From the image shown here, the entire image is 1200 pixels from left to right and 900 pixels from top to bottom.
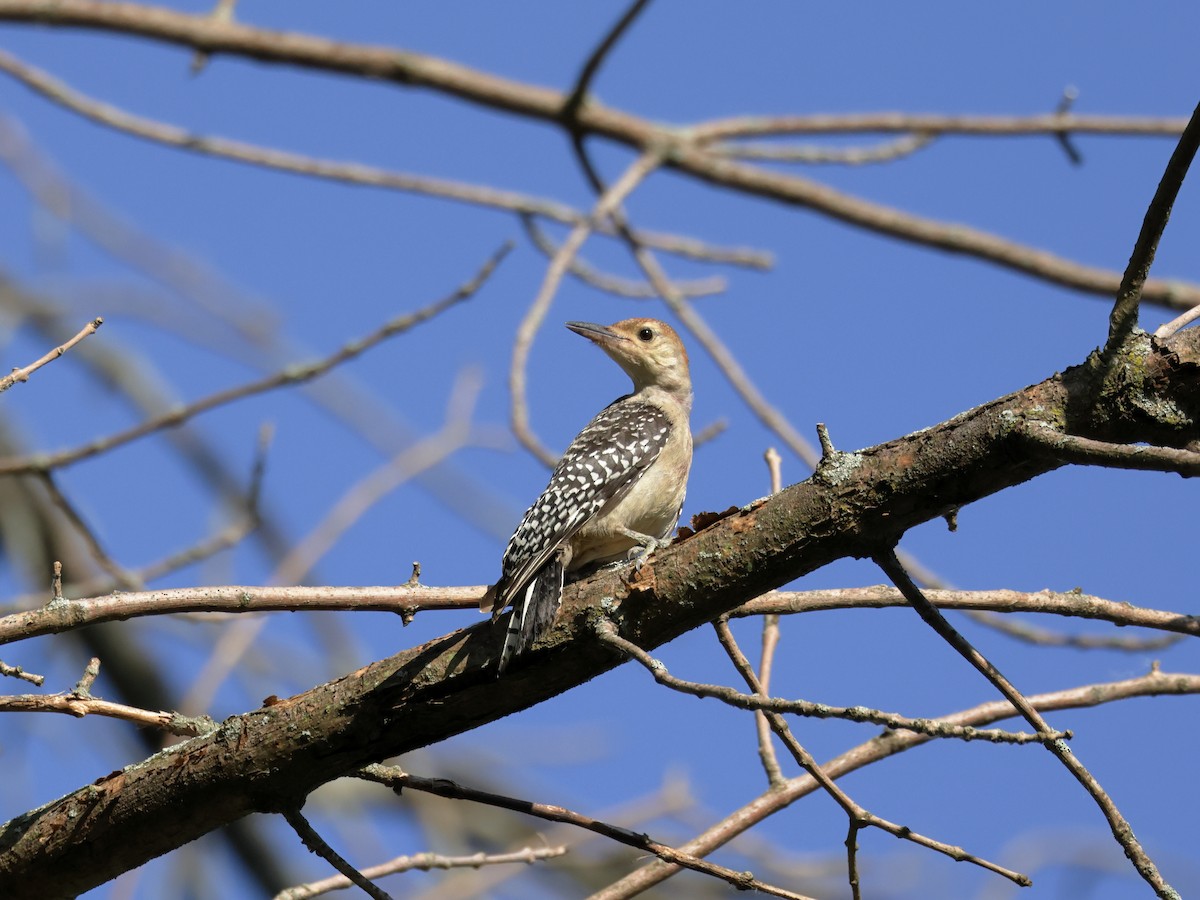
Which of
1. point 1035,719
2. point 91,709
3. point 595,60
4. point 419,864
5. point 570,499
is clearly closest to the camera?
point 1035,719

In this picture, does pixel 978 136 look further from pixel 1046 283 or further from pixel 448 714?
pixel 448 714

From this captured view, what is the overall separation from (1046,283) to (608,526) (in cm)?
249

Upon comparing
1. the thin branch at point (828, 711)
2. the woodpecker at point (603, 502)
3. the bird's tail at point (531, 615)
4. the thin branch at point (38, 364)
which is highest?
the woodpecker at point (603, 502)

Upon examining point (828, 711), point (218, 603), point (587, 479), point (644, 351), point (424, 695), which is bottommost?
point (828, 711)

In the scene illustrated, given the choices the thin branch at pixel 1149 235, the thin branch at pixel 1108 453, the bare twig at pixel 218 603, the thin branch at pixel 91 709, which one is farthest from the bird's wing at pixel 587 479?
the thin branch at pixel 1149 235

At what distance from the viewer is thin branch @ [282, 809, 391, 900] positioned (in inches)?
117

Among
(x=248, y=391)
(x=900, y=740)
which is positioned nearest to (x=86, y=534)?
(x=248, y=391)

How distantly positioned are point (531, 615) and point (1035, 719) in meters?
1.29

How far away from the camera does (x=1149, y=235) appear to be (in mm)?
2508

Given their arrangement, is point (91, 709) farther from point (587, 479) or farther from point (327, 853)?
point (587, 479)

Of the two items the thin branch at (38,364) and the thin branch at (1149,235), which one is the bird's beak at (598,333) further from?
the thin branch at (1149,235)

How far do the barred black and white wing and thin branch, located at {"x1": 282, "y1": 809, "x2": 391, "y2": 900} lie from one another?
1.99 ft

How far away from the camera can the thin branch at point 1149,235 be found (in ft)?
7.95

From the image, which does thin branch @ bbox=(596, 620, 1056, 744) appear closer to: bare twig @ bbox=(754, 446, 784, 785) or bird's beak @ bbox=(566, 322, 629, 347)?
bare twig @ bbox=(754, 446, 784, 785)
